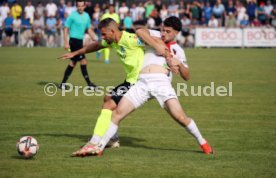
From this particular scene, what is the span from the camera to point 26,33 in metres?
42.3

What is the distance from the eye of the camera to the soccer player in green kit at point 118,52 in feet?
32.8

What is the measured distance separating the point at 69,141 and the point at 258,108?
596cm

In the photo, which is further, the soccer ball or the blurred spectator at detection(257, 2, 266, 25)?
the blurred spectator at detection(257, 2, 266, 25)

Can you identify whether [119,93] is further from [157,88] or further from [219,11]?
[219,11]

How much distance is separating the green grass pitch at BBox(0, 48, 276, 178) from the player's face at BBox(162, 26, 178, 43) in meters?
1.74

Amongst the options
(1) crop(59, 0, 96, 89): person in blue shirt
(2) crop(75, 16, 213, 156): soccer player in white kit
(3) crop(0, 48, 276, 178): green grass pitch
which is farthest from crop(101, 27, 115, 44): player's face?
(1) crop(59, 0, 96, 89): person in blue shirt

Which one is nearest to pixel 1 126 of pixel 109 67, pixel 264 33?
pixel 109 67

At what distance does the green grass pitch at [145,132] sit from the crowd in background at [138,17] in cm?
1833

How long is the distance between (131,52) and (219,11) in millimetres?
32025

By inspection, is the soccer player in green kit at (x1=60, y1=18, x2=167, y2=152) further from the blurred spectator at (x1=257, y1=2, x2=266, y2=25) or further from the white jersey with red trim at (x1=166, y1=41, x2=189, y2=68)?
the blurred spectator at (x1=257, y1=2, x2=266, y2=25)

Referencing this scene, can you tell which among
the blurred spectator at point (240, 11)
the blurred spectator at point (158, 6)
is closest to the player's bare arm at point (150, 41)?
the blurred spectator at point (240, 11)

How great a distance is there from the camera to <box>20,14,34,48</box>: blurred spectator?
4175cm

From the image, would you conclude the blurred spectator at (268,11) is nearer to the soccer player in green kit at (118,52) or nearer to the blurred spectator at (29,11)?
the blurred spectator at (29,11)

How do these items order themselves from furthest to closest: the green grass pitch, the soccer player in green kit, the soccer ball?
the soccer player in green kit < the soccer ball < the green grass pitch
